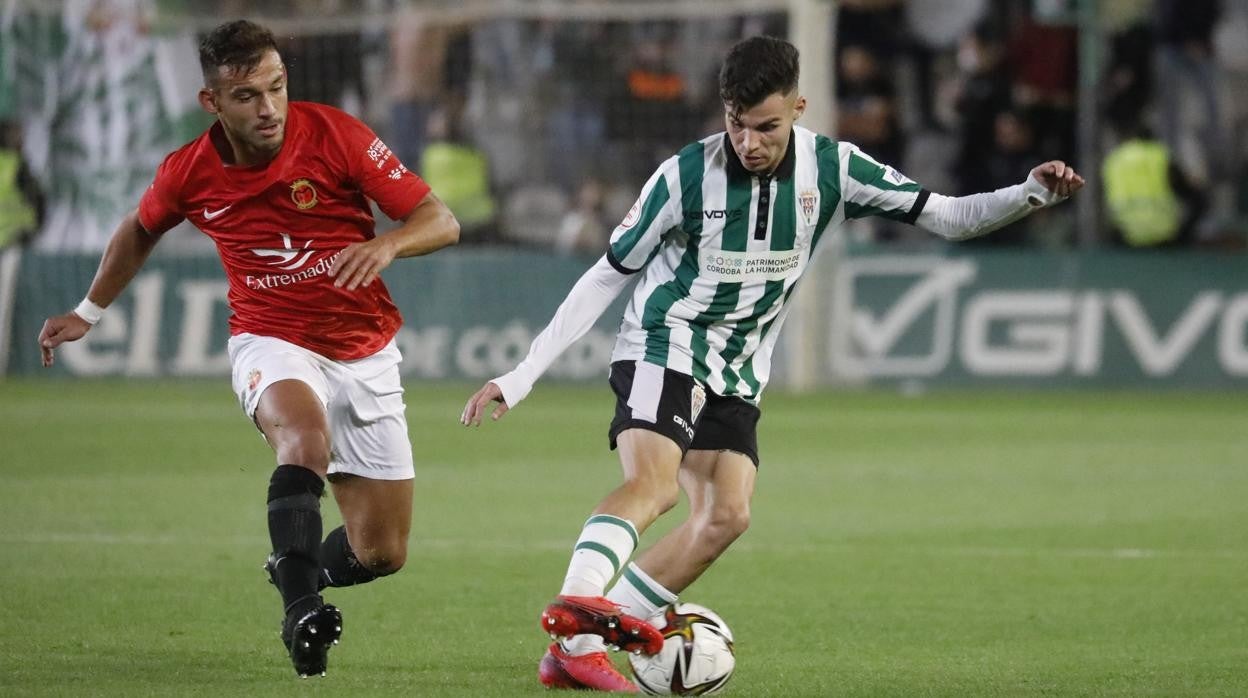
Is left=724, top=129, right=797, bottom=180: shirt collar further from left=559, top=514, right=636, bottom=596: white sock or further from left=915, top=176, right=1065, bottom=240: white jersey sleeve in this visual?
left=559, top=514, right=636, bottom=596: white sock

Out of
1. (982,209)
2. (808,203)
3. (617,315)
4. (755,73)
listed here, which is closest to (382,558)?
(808,203)

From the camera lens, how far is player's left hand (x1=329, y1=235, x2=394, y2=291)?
5855 mm

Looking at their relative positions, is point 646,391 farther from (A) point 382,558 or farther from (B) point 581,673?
(A) point 382,558

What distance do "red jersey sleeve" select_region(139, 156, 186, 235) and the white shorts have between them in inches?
17.5

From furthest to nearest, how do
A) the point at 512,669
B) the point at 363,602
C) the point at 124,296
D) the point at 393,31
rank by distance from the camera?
the point at 393,31 → the point at 124,296 → the point at 363,602 → the point at 512,669

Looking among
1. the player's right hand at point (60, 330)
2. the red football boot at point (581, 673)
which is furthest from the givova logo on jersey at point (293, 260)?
the red football boot at point (581, 673)

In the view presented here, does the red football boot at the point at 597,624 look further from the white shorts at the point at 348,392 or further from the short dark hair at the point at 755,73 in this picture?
the short dark hair at the point at 755,73

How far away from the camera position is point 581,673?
19.4 feet

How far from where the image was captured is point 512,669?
20.6ft

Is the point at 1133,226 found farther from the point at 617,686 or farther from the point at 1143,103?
the point at 617,686

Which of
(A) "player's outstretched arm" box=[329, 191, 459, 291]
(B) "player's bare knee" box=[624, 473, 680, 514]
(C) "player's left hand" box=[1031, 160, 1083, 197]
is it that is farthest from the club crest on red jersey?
(C) "player's left hand" box=[1031, 160, 1083, 197]

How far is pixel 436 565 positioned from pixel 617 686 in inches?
121

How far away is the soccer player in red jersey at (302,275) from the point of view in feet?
20.4

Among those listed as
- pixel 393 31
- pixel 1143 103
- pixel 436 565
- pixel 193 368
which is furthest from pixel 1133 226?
pixel 436 565
